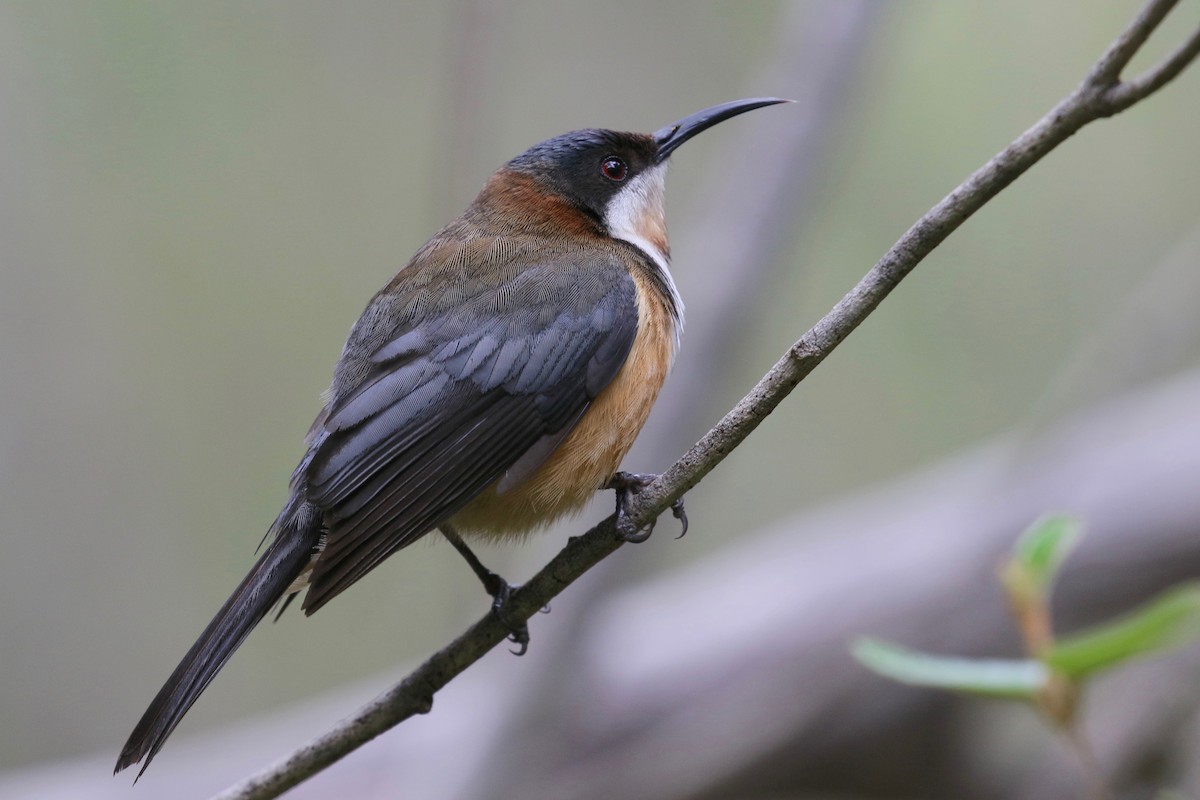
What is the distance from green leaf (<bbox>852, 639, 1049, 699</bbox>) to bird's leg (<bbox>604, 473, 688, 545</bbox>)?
1.86 feet

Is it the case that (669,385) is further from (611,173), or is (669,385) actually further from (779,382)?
(779,382)

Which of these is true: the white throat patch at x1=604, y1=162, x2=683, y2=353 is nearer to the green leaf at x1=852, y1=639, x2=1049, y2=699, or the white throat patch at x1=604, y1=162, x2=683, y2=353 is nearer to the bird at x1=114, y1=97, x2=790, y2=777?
the bird at x1=114, y1=97, x2=790, y2=777

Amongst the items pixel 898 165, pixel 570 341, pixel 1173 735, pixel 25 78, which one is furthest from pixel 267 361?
pixel 1173 735

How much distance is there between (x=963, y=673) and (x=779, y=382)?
2.12 feet

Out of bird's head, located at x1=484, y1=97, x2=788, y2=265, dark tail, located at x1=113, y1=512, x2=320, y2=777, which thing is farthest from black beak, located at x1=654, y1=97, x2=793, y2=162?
dark tail, located at x1=113, y1=512, x2=320, y2=777

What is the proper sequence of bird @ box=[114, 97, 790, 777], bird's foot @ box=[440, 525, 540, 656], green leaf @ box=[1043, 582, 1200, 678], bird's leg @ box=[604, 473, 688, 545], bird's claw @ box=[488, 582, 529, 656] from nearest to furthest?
green leaf @ box=[1043, 582, 1200, 678]
bird's leg @ box=[604, 473, 688, 545]
bird's claw @ box=[488, 582, 529, 656]
bird @ box=[114, 97, 790, 777]
bird's foot @ box=[440, 525, 540, 656]

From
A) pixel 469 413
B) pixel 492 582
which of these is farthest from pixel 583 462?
pixel 492 582

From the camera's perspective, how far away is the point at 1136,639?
1.91 m

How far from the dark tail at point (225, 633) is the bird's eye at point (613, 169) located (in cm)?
185

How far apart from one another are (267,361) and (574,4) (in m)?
3.49

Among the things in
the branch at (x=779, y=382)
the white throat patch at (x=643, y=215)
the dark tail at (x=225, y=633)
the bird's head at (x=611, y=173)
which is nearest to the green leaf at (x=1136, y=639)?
the branch at (x=779, y=382)

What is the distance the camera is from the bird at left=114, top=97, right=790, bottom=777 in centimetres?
292

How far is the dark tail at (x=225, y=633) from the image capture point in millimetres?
2596

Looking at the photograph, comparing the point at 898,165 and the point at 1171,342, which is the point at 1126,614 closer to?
the point at 1171,342
